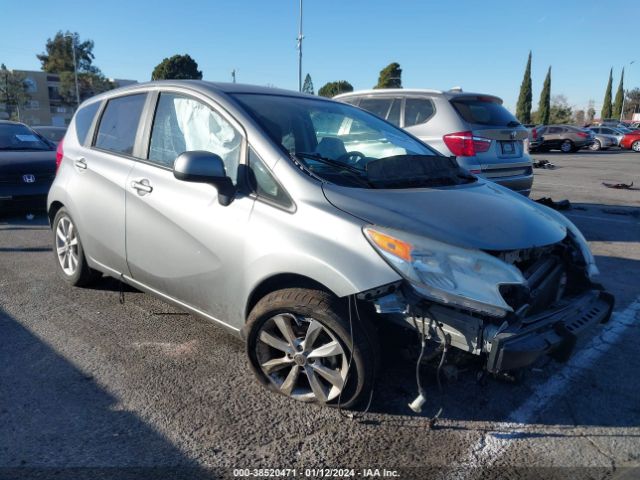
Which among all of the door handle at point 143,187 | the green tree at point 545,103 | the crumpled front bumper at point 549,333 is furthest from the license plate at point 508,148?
→ the green tree at point 545,103

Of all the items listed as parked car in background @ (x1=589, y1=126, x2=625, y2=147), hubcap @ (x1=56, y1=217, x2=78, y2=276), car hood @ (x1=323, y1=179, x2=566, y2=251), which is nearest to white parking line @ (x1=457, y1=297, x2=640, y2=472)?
car hood @ (x1=323, y1=179, x2=566, y2=251)

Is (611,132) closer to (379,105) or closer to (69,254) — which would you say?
(379,105)

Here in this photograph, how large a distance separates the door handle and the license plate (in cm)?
490

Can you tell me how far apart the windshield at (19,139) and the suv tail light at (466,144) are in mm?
6704

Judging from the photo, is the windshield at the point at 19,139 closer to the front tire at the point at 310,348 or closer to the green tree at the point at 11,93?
the front tire at the point at 310,348

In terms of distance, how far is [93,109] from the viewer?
14.3 ft

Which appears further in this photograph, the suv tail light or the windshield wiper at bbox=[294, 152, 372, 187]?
the suv tail light

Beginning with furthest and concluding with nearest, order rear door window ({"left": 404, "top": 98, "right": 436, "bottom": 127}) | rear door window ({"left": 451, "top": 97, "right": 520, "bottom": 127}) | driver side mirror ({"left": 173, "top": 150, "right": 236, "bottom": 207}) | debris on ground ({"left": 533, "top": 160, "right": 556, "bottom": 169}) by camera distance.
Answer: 1. debris on ground ({"left": 533, "top": 160, "right": 556, "bottom": 169})
2. rear door window ({"left": 404, "top": 98, "right": 436, "bottom": 127})
3. rear door window ({"left": 451, "top": 97, "right": 520, "bottom": 127})
4. driver side mirror ({"left": 173, "top": 150, "right": 236, "bottom": 207})

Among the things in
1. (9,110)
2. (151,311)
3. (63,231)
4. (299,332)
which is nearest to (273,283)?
(299,332)

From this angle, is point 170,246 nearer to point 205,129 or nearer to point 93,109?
point 205,129

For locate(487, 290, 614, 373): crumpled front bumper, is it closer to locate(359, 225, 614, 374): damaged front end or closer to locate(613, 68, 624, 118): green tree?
locate(359, 225, 614, 374): damaged front end

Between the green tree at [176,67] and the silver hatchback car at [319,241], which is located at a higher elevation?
the green tree at [176,67]

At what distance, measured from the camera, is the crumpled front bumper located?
2.22m

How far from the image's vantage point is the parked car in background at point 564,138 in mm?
27188
